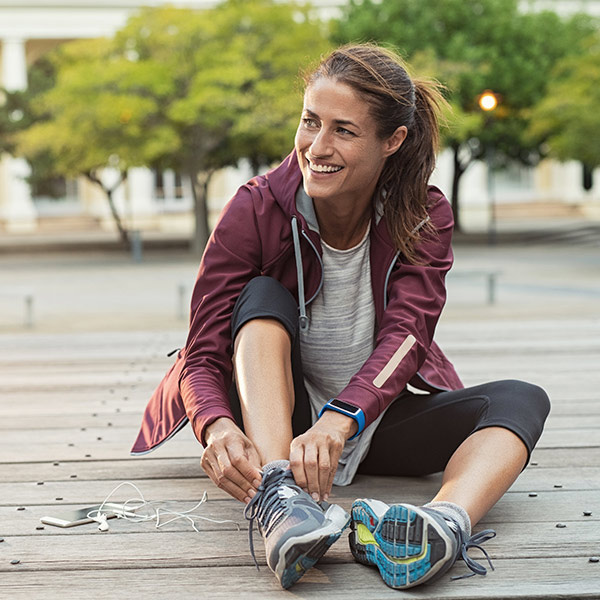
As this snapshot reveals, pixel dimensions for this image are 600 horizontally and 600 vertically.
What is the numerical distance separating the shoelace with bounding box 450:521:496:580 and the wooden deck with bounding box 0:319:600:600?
0.08 feet

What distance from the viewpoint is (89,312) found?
12.7m

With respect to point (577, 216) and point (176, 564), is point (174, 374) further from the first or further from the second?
point (577, 216)

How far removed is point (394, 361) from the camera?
257cm

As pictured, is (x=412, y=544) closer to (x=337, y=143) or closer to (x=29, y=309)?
(x=337, y=143)

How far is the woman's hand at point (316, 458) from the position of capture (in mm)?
2254

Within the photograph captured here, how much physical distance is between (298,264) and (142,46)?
20.7 metres

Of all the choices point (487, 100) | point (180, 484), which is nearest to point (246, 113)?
point (487, 100)

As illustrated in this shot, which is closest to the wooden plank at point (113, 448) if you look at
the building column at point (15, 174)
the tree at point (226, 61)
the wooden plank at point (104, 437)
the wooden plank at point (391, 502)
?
the wooden plank at point (104, 437)

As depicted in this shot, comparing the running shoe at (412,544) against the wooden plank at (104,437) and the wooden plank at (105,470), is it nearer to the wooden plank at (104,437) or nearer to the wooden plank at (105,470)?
the wooden plank at (105,470)

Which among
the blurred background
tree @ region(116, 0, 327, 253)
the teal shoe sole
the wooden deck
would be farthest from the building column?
the teal shoe sole

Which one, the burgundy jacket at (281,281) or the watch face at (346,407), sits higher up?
the burgundy jacket at (281,281)

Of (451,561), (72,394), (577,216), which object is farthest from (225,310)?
(577,216)

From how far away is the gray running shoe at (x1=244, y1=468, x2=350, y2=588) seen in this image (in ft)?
6.73

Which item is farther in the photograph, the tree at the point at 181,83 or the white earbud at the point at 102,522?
the tree at the point at 181,83
